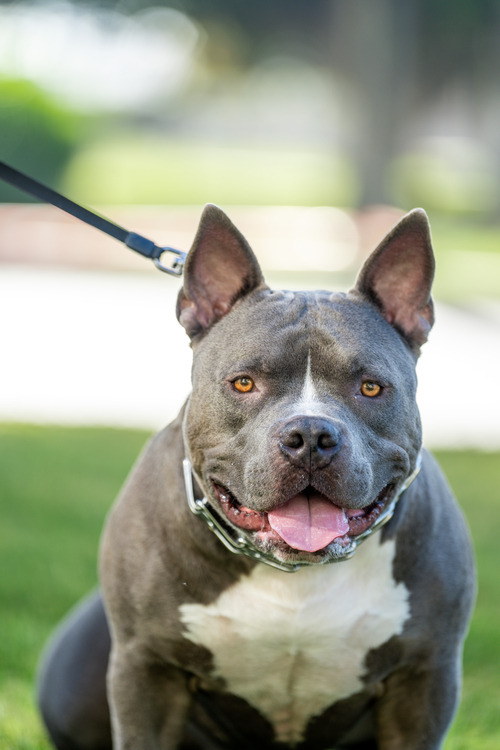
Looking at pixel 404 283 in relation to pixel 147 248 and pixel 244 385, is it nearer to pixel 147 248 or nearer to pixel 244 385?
A: pixel 244 385

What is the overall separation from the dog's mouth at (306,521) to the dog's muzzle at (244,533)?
0.10ft

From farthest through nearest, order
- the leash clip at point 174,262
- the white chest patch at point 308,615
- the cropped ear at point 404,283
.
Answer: the leash clip at point 174,262, the cropped ear at point 404,283, the white chest patch at point 308,615

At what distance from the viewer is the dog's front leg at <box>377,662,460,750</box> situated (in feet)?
11.1

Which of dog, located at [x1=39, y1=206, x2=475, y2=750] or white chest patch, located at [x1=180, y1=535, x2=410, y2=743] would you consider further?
white chest patch, located at [x1=180, y1=535, x2=410, y2=743]

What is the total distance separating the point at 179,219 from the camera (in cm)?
Answer: 2108

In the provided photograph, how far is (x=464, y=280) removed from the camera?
2097cm

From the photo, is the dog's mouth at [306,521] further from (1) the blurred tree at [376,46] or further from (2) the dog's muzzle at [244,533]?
(1) the blurred tree at [376,46]

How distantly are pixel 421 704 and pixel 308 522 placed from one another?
765mm

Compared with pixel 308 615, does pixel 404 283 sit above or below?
above

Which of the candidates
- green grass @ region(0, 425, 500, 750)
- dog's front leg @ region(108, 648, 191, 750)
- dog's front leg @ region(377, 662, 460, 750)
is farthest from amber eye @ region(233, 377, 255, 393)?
green grass @ region(0, 425, 500, 750)

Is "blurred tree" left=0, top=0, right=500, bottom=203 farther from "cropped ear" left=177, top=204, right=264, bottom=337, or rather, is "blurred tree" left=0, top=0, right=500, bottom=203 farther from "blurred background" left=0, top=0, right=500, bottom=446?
"cropped ear" left=177, top=204, right=264, bottom=337

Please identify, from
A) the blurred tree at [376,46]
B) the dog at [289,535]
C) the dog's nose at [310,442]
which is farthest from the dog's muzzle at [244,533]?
the blurred tree at [376,46]

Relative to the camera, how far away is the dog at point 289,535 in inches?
121

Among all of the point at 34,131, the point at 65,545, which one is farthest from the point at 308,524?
the point at 34,131
